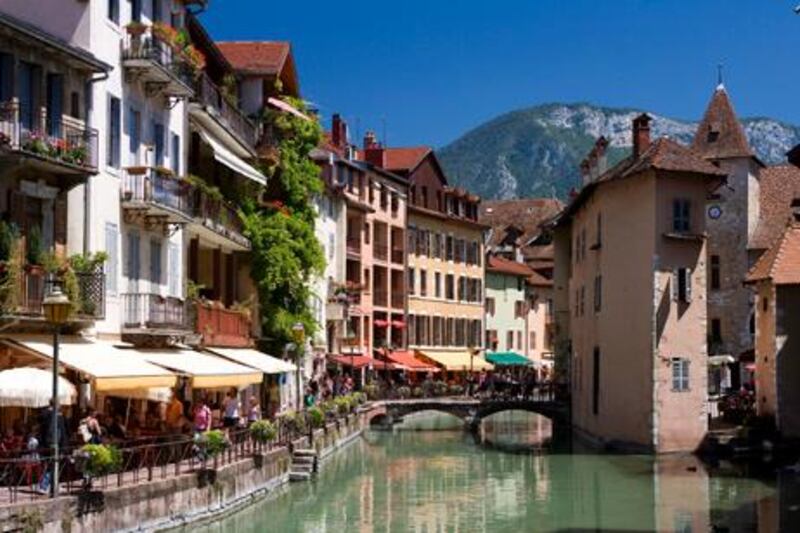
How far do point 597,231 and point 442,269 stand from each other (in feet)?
133

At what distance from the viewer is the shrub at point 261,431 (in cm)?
3956

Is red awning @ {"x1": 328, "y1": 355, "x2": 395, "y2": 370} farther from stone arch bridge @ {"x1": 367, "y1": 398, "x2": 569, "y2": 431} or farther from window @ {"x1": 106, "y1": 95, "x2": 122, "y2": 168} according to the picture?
window @ {"x1": 106, "y1": 95, "x2": 122, "y2": 168}

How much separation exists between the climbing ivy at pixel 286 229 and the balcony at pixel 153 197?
14.0m

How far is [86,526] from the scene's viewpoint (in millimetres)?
26094

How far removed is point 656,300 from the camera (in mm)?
54875

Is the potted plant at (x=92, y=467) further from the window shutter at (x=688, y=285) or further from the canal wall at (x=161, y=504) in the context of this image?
the window shutter at (x=688, y=285)

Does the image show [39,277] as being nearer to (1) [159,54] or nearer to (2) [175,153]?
(1) [159,54]

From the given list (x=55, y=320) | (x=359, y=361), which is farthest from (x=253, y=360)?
(x=359, y=361)

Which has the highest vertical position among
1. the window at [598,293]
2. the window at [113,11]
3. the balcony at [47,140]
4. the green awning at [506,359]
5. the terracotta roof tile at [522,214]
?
the terracotta roof tile at [522,214]

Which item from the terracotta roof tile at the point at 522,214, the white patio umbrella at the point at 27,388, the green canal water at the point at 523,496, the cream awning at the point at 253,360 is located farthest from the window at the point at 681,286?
the terracotta roof tile at the point at 522,214

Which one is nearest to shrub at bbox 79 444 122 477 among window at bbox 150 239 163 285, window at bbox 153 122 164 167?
window at bbox 150 239 163 285

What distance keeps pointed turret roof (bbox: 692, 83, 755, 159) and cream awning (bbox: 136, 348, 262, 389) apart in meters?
45.4

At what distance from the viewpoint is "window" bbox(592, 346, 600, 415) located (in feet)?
203

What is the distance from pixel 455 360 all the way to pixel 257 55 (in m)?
46.0
